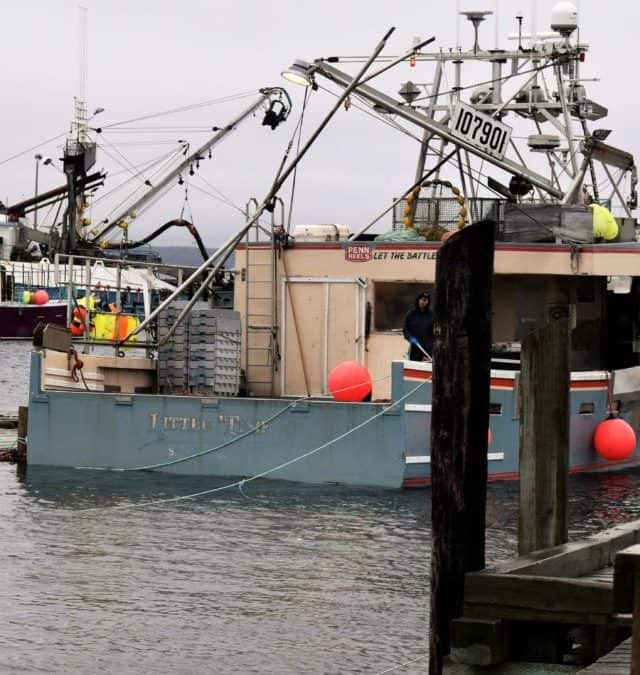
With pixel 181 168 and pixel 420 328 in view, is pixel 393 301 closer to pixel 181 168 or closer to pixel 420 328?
pixel 420 328

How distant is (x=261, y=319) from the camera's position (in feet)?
87.2

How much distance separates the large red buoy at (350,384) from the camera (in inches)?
979

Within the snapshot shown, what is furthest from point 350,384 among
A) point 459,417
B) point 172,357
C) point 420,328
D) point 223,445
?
point 459,417

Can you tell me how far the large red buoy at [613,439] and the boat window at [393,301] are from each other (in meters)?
3.38

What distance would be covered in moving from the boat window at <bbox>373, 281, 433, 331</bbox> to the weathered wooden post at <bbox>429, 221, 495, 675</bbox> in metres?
14.3

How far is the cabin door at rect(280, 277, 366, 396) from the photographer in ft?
86.0

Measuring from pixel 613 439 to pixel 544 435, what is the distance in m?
13.5

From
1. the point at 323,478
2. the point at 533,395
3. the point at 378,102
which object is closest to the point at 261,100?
the point at 378,102

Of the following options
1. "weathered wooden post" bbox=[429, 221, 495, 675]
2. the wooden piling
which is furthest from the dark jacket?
"weathered wooden post" bbox=[429, 221, 495, 675]

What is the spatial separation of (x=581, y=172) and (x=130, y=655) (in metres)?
13.1

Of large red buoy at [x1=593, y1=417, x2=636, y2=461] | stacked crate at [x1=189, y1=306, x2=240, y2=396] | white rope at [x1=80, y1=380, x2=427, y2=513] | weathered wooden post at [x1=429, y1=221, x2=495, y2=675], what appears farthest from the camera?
large red buoy at [x1=593, y1=417, x2=636, y2=461]

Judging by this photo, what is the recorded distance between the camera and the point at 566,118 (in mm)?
27516

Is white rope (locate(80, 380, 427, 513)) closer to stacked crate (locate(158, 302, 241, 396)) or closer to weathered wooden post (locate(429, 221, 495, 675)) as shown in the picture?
stacked crate (locate(158, 302, 241, 396))

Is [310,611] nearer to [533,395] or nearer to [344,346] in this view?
[533,395]
